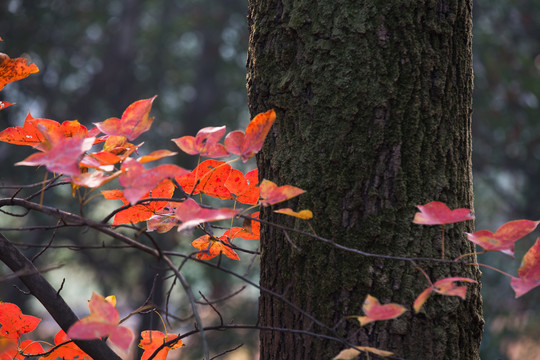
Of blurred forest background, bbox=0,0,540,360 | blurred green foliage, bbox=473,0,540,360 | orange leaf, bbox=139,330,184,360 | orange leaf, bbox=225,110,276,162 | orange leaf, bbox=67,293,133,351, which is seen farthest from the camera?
blurred green foliage, bbox=473,0,540,360

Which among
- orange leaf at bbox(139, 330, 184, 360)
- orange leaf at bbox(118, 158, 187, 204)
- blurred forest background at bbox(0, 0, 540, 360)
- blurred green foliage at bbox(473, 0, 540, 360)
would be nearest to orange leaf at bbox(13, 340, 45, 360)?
orange leaf at bbox(139, 330, 184, 360)

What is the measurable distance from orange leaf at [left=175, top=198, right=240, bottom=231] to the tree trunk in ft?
0.72

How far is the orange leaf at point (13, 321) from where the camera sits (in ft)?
2.19

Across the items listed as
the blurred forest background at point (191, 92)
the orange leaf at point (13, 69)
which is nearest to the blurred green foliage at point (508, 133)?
the blurred forest background at point (191, 92)

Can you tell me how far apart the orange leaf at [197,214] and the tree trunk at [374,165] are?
220mm

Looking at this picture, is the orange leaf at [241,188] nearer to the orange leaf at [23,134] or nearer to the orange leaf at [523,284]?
the orange leaf at [23,134]

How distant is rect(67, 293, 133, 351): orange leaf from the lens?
42 cm

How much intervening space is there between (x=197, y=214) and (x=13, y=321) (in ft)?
1.33

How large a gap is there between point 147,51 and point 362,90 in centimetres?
560

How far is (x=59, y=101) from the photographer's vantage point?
5.13 meters

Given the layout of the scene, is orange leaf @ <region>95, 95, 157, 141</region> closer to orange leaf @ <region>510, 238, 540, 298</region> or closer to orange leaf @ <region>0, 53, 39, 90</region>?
orange leaf @ <region>0, 53, 39, 90</region>

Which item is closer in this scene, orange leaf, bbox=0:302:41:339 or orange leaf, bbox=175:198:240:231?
orange leaf, bbox=175:198:240:231

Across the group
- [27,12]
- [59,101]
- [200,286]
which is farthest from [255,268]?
[27,12]

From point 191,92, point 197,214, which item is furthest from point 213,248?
point 191,92
